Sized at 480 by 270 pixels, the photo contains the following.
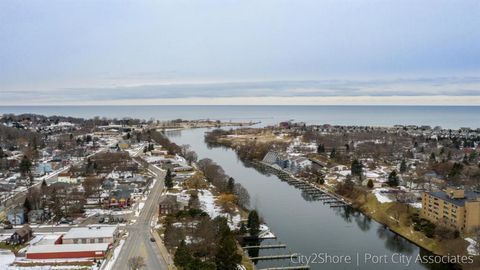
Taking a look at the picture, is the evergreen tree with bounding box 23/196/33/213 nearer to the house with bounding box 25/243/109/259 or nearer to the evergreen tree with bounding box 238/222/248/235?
the house with bounding box 25/243/109/259

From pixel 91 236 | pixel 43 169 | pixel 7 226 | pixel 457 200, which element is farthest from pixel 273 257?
pixel 43 169

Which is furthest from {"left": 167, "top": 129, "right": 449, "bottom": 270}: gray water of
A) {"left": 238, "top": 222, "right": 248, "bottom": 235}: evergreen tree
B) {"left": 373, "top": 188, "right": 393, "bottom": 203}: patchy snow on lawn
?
{"left": 373, "top": 188, "right": 393, "bottom": 203}: patchy snow on lawn

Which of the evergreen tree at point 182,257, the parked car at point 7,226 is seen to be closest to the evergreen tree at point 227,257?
the evergreen tree at point 182,257

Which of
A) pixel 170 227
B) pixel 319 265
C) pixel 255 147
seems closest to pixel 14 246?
pixel 170 227

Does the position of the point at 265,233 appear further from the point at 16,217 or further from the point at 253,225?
the point at 16,217

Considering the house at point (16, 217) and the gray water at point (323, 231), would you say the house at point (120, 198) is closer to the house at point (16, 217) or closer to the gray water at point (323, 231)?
the house at point (16, 217)

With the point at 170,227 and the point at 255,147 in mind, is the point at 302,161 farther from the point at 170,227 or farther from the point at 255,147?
the point at 170,227
